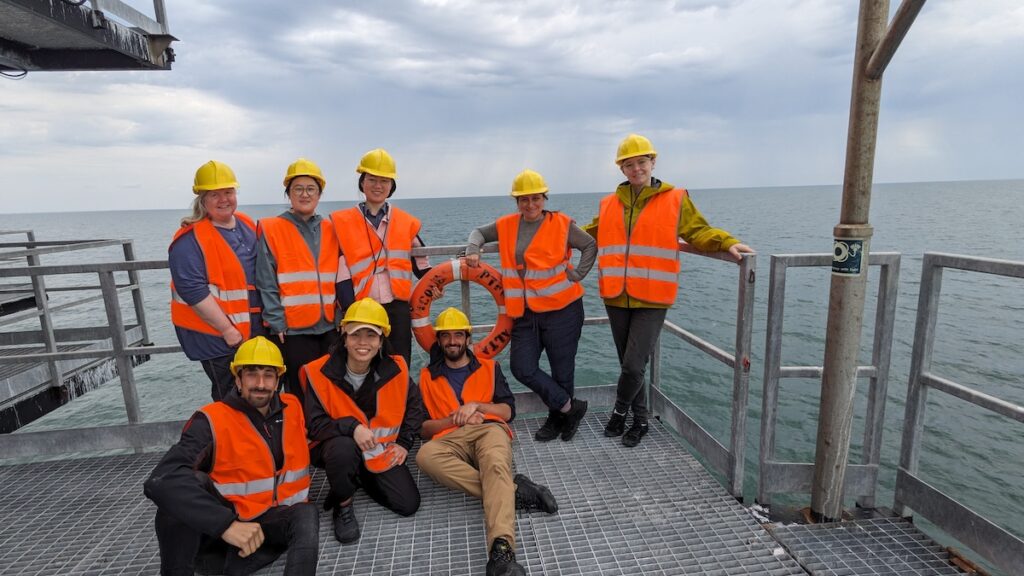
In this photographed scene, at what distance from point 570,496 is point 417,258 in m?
1.68

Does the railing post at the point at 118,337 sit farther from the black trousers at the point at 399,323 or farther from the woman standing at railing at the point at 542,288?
the woman standing at railing at the point at 542,288

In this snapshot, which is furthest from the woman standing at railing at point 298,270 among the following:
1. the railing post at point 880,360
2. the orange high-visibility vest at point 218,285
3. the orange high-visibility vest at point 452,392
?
the railing post at point 880,360

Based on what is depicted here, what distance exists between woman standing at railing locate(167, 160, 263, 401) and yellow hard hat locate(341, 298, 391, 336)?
0.56 metres

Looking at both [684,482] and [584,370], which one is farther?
[584,370]

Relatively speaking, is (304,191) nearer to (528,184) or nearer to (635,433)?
(528,184)

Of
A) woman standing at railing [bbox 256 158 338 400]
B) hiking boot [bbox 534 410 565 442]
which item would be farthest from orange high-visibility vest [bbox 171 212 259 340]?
hiking boot [bbox 534 410 565 442]

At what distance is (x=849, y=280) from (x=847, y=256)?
0.35 feet

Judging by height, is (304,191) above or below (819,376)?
above

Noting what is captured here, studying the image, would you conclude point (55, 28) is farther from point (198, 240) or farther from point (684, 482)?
point (684, 482)

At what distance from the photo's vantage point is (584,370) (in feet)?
34.7

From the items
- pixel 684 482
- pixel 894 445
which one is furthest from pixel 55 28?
pixel 894 445

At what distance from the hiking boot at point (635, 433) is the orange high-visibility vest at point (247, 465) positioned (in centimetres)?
187

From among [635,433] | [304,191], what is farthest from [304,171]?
[635,433]

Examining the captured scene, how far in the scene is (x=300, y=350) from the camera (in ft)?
9.88
